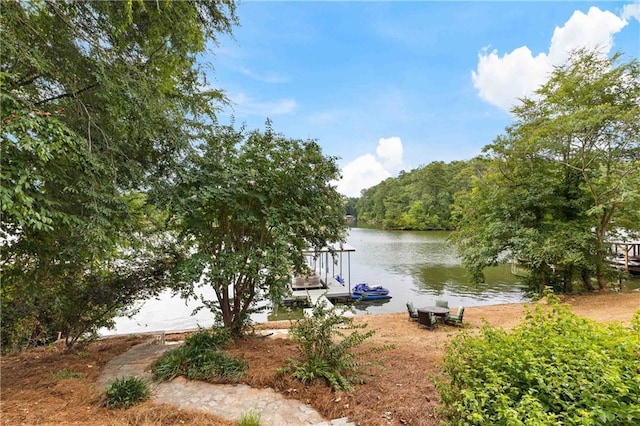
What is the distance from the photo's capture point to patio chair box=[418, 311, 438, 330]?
739 cm

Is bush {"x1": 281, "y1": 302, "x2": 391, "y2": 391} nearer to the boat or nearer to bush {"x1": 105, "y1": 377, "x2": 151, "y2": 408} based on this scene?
bush {"x1": 105, "y1": 377, "x2": 151, "y2": 408}

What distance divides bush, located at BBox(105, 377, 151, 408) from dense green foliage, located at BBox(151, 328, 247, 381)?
1.58ft

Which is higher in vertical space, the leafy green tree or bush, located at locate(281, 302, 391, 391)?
the leafy green tree

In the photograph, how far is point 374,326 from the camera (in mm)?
7707

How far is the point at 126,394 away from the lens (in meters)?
3.31

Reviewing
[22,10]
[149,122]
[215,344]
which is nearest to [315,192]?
[149,122]

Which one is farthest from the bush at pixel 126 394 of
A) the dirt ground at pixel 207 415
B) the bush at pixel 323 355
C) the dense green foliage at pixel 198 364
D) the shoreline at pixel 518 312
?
the shoreline at pixel 518 312

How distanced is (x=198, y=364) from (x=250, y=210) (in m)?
2.26

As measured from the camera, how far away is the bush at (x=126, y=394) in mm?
3225

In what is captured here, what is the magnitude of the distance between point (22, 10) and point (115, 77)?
926mm

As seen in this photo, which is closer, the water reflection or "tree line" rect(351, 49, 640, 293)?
"tree line" rect(351, 49, 640, 293)

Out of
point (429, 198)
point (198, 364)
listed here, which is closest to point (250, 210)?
point (198, 364)

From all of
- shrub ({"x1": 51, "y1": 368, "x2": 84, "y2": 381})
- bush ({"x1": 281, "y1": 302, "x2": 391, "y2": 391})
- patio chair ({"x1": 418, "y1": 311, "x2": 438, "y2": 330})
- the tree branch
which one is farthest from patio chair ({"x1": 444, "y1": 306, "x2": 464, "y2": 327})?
the tree branch

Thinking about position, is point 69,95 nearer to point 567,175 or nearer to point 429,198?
point 567,175
